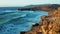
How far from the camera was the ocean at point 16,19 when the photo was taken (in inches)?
72.6

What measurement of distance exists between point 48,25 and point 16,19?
493 mm

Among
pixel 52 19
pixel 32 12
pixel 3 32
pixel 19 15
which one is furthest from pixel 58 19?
pixel 3 32

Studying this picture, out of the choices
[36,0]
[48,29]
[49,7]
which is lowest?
[48,29]

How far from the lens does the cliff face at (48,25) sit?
1777 mm

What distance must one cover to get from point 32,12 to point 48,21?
0.97 ft

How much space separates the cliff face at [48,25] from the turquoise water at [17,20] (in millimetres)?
77

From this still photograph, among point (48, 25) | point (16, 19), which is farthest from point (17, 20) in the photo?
point (48, 25)

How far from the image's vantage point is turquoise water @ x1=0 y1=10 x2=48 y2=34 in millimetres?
1843

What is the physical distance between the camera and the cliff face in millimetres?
1777

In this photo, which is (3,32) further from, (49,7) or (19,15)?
(49,7)

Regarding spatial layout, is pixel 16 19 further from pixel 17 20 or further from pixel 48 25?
pixel 48 25

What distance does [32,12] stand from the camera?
2.00 meters

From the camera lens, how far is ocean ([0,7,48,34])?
1845 millimetres

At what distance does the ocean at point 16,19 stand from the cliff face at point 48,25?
73mm
